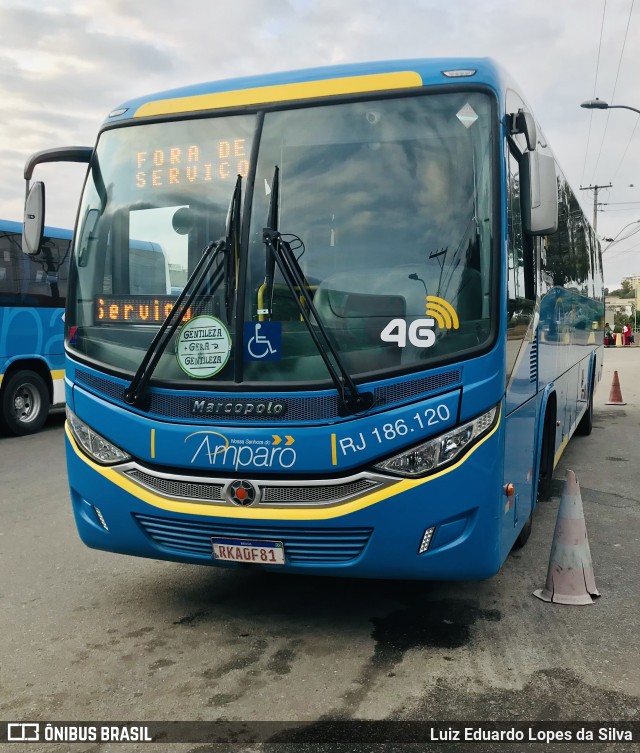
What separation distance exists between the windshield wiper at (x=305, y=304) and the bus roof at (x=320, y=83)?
0.52 m

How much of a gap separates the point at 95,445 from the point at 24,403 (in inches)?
364

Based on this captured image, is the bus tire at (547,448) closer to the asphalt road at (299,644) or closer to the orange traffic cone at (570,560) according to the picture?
the asphalt road at (299,644)

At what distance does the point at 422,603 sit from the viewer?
4.98 meters

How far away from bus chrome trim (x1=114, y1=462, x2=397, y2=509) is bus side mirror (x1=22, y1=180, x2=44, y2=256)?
6.25 feet

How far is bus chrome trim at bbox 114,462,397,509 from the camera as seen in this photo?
4.08 m

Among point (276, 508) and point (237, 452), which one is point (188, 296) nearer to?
point (237, 452)

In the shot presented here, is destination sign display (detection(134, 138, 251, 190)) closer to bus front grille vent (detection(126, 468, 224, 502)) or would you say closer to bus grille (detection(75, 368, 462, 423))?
bus grille (detection(75, 368, 462, 423))

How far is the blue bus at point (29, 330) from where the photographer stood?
12.6 metres

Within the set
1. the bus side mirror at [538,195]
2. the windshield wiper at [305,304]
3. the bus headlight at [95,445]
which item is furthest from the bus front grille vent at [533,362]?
the bus headlight at [95,445]

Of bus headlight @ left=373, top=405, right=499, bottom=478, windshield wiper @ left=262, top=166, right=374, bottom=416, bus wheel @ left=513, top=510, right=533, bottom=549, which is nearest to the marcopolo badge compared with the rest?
windshield wiper @ left=262, top=166, right=374, bottom=416

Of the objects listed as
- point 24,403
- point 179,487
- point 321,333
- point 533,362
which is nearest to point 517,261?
point 533,362

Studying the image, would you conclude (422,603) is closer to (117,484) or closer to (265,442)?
(265,442)

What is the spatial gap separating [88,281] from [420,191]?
6.81 feet

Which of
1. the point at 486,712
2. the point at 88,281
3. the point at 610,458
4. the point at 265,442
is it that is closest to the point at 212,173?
the point at 88,281
